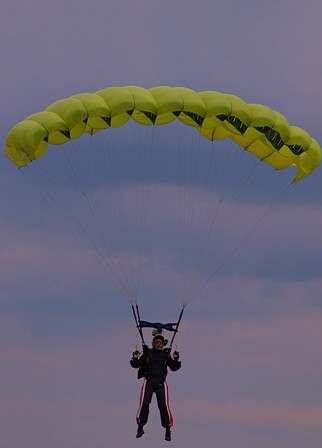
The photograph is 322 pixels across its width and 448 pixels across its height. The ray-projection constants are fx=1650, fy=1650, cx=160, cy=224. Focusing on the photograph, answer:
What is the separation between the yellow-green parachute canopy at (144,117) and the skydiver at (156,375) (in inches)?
201

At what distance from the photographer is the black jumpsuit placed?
3847 centimetres

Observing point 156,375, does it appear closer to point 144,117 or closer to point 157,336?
point 157,336

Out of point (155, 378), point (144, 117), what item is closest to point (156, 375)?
point (155, 378)

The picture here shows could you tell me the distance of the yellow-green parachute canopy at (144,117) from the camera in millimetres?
38469

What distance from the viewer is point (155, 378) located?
38.7 metres

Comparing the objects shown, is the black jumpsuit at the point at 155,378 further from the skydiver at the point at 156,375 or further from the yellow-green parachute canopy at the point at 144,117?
the yellow-green parachute canopy at the point at 144,117

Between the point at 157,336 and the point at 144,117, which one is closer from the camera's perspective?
the point at 157,336

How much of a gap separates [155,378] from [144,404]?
0.69 m

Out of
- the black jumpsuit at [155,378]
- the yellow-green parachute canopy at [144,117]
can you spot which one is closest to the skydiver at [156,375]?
the black jumpsuit at [155,378]

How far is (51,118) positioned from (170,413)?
747cm

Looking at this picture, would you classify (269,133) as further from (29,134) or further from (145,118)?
(29,134)

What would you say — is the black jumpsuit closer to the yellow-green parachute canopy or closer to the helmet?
the helmet

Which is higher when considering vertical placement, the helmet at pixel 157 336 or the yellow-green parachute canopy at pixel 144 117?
the yellow-green parachute canopy at pixel 144 117

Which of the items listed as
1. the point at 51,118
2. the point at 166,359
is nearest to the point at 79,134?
the point at 51,118
